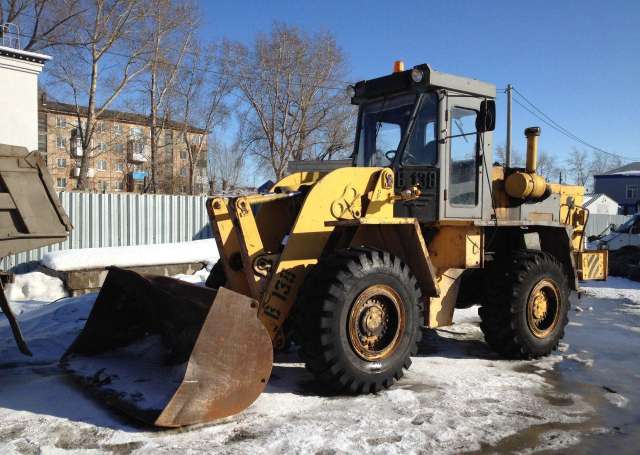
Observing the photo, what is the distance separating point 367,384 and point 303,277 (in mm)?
1058

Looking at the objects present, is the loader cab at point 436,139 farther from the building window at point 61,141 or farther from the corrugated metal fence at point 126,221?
the building window at point 61,141

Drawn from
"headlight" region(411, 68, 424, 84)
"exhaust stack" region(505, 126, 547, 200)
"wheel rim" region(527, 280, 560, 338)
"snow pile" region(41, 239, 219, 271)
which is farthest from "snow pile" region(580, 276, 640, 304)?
"snow pile" region(41, 239, 219, 271)

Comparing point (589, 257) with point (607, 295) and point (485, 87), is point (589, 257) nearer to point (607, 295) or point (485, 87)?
point (485, 87)

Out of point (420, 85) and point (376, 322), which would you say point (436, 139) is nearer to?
point (420, 85)

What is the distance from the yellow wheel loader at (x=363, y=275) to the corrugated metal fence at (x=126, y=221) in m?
8.65

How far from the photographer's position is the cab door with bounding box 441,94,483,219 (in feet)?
18.5

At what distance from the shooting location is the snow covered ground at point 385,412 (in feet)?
12.0

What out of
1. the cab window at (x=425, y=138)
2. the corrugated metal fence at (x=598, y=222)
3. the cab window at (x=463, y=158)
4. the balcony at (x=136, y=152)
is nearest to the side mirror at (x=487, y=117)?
the cab window at (x=463, y=158)

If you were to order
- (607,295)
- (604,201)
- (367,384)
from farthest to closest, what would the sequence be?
(604,201)
(607,295)
(367,384)

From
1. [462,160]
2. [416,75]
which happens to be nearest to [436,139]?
[462,160]

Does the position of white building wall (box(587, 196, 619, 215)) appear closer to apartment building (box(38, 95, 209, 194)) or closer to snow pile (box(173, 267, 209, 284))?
apartment building (box(38, 95, 209, 194))

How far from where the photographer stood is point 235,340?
396 cm

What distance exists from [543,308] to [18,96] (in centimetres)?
1608

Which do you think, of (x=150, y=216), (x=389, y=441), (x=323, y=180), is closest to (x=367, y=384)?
(x=389, y=441)
